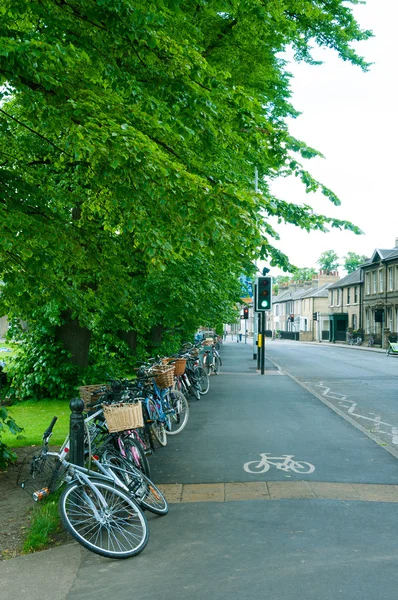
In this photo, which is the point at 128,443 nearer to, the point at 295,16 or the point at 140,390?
the point at 140,390

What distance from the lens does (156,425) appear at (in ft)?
28.7

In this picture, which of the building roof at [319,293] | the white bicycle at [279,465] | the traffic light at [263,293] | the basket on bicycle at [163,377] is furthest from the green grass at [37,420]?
the building roof at [319,293]

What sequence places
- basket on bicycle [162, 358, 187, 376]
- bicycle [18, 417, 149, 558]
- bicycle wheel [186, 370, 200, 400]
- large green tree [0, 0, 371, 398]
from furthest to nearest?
bicycle wheel [186, 370, 200, 400] < basket on bicycle [162, 358, 187, 376] < large green tree [0, 0, 371, 398] < bicycle [18, 417, 149, 558]

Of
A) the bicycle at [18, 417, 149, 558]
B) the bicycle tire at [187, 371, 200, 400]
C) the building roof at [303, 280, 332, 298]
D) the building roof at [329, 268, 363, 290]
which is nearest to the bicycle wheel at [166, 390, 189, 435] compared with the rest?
the bicycle tire at [187, 371, 200, 400]

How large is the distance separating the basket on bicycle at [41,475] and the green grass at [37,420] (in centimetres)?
72

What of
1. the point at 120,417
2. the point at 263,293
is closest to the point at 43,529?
the point at 120,417

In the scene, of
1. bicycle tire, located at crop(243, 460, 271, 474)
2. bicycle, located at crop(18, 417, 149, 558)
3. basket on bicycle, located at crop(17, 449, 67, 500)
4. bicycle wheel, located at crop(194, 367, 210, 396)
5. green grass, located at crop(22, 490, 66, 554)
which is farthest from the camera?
bicycle wheel, located at crop(194, 367, 210, 396)

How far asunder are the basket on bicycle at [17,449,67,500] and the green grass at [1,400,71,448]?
0.72 m

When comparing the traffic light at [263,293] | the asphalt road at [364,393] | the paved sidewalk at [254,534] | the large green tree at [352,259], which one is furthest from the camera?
the large green tree at [352,259]

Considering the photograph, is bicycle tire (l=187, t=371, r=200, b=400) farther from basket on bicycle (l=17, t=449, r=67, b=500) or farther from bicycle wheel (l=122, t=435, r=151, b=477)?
bicycle wheel (l=122, t=435, r=151, b=477)

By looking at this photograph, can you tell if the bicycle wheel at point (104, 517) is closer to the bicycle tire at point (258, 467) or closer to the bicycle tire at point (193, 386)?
the bicycle tire at point (258, 467)

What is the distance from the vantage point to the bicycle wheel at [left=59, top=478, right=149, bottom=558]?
4.74 m

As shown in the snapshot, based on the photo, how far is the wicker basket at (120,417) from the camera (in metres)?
5.96

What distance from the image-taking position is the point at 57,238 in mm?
7234
